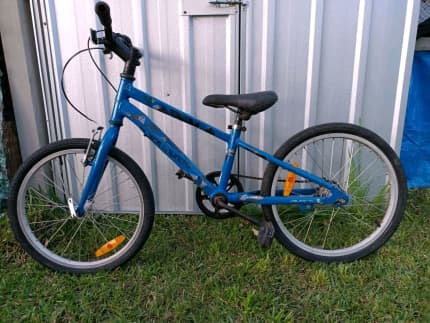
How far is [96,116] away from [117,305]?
1.26m

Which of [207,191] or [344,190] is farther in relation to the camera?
[344,190]

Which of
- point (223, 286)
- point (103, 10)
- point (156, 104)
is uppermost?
point (103, 10)

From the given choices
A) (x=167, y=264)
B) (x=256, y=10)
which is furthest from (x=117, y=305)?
(x=256, y=10)

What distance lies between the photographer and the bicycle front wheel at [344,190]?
6.56ft

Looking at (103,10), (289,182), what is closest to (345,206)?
(289,182)

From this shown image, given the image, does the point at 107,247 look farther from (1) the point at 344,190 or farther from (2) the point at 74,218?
(1) the point at 344,190

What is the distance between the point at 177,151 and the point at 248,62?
2.60 feet

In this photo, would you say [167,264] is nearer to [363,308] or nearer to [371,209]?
[363,308]

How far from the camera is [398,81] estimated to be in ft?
7.77

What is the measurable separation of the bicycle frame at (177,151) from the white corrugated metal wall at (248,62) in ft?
1.52

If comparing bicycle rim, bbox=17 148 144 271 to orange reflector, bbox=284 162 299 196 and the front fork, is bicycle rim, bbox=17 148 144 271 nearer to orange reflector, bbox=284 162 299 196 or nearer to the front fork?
the front fork

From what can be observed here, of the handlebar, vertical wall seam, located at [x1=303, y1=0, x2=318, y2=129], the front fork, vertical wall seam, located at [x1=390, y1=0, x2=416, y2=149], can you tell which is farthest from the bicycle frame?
vertical wall seam, located at [x1=390, y1=0, x2=416, y2=149]

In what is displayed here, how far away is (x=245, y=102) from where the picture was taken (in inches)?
72.5

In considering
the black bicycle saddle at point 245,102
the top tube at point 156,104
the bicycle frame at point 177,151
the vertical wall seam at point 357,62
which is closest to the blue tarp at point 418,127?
the vertical wall seam at point 357,62
